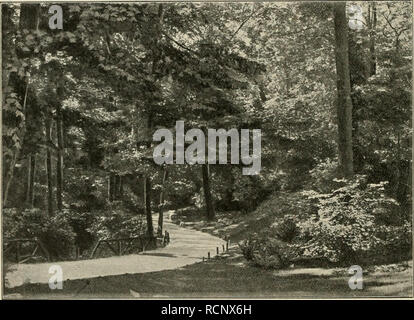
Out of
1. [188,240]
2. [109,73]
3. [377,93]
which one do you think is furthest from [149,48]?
[377,93]

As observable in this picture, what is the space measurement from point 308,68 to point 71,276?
5403 mm

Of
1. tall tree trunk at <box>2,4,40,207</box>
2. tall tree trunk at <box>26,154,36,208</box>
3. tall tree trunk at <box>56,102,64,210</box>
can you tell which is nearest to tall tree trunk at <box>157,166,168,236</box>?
tall tree trunk at <box>56,102,64,210</box>

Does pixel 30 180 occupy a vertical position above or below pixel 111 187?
above

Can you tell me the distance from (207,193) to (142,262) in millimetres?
1610

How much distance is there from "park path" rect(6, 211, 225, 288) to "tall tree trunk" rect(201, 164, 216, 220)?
0.36 m

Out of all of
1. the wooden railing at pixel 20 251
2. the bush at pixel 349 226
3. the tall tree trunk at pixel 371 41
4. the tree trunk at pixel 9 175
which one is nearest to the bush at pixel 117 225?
the wooden railing at pixel 20 251

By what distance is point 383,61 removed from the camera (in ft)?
31.0

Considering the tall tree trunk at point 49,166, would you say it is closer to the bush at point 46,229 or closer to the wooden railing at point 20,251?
the bush at point 46,229

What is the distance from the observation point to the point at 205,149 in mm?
9219

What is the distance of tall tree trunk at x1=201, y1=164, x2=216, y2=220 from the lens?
9.22m

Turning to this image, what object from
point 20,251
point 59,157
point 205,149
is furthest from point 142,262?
point 59,157

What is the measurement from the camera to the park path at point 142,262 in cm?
902

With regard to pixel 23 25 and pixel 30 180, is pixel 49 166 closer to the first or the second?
pixel 30 180

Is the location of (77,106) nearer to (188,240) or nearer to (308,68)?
(188,240)
